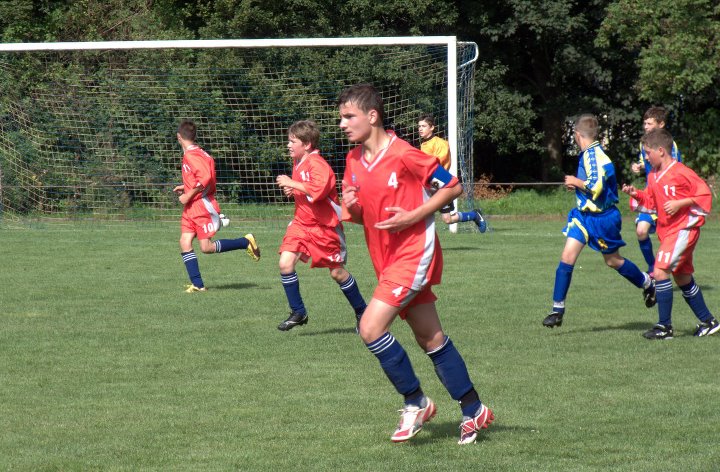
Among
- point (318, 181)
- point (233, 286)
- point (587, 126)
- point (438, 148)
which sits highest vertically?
point (587, 126)

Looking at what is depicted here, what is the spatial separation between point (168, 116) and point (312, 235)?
13.2 meters

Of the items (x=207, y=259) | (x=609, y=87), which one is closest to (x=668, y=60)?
(x=609, y=87)

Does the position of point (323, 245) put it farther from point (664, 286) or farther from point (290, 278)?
point (664, 286)

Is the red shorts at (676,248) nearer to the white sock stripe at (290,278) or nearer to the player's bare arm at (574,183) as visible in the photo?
the player's bare arm at (574,183)

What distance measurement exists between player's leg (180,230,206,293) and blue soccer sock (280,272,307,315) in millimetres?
2922

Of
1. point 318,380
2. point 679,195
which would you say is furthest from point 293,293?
point 679,195

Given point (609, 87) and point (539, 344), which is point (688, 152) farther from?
point (539, 344)

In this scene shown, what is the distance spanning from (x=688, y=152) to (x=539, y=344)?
72.2ft

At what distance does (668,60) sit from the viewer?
87.0 ft

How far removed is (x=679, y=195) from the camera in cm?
895

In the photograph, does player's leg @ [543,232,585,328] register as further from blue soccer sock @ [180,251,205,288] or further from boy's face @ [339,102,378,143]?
blue soccer sock @ [180,251,205,288]

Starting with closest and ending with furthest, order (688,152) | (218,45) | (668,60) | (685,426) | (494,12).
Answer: (685,426), (218,45), (668,60), (688,152), (494,12)

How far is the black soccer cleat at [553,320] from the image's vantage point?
9227mm

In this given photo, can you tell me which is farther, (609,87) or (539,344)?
(609,87)
